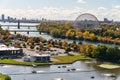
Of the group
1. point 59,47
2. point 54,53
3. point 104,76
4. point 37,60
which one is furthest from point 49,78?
point 59,47

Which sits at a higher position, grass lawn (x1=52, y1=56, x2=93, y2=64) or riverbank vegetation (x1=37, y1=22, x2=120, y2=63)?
riverbank vegetation (x1=37, y1=22, x2=120, y2=63)

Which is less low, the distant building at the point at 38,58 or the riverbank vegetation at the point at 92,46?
the riverbank vegetation at the point at 92,46

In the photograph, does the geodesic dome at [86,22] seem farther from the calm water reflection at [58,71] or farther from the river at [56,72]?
the river at [56,72]

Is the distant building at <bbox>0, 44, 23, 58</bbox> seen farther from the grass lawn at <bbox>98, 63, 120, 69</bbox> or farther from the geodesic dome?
the geodesic dome

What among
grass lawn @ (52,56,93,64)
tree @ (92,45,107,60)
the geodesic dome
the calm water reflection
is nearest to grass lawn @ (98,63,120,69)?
the calm water reflection

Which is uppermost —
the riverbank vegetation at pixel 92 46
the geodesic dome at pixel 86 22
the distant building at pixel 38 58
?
the geodesic dome at pixel 86 22

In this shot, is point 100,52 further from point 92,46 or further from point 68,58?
point 68,58

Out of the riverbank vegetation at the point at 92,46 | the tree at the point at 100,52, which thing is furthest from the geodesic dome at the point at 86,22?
the tree at the point at 100,52

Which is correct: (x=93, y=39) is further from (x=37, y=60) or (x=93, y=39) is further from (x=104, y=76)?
(x=104, y=76)
